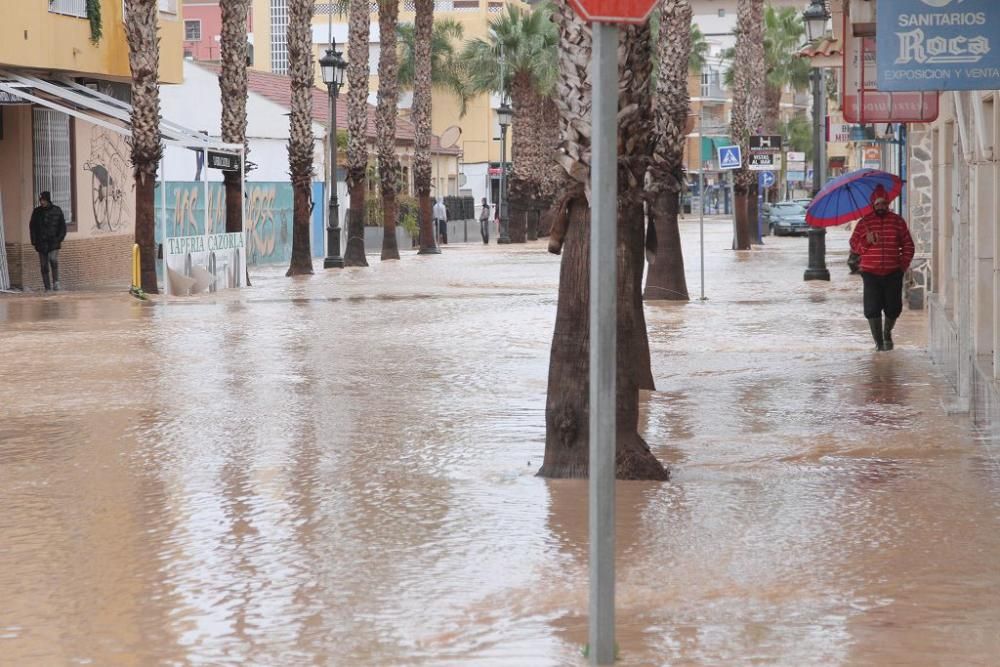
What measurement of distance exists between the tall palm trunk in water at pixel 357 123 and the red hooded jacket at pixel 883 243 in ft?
82.7

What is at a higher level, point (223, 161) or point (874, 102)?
point (874, 102)

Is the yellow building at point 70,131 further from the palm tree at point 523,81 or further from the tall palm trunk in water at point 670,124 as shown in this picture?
the palm tree at point 523,81

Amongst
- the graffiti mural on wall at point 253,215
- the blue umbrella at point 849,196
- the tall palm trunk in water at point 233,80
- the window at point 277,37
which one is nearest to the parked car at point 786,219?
the graffiti mural on wall at point 253,215

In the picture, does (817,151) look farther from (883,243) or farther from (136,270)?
(883,243)

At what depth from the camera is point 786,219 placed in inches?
2714

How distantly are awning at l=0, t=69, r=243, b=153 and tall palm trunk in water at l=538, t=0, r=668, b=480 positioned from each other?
1806 centimetres

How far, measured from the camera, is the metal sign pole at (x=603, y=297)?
5.70 m

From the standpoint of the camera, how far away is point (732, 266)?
40.2 metres

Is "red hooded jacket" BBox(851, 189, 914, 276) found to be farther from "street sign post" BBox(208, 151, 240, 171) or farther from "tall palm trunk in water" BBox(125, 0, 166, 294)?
"street sign post" BBox(208, 151, 240, 171)

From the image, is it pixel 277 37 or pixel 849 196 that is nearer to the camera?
pixel 849 196

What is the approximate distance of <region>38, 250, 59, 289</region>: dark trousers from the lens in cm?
3005

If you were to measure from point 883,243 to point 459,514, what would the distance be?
370 inches

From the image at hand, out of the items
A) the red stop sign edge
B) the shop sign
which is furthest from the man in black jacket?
the red stop sign edge

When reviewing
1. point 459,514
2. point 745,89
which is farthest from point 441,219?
point 459,514
